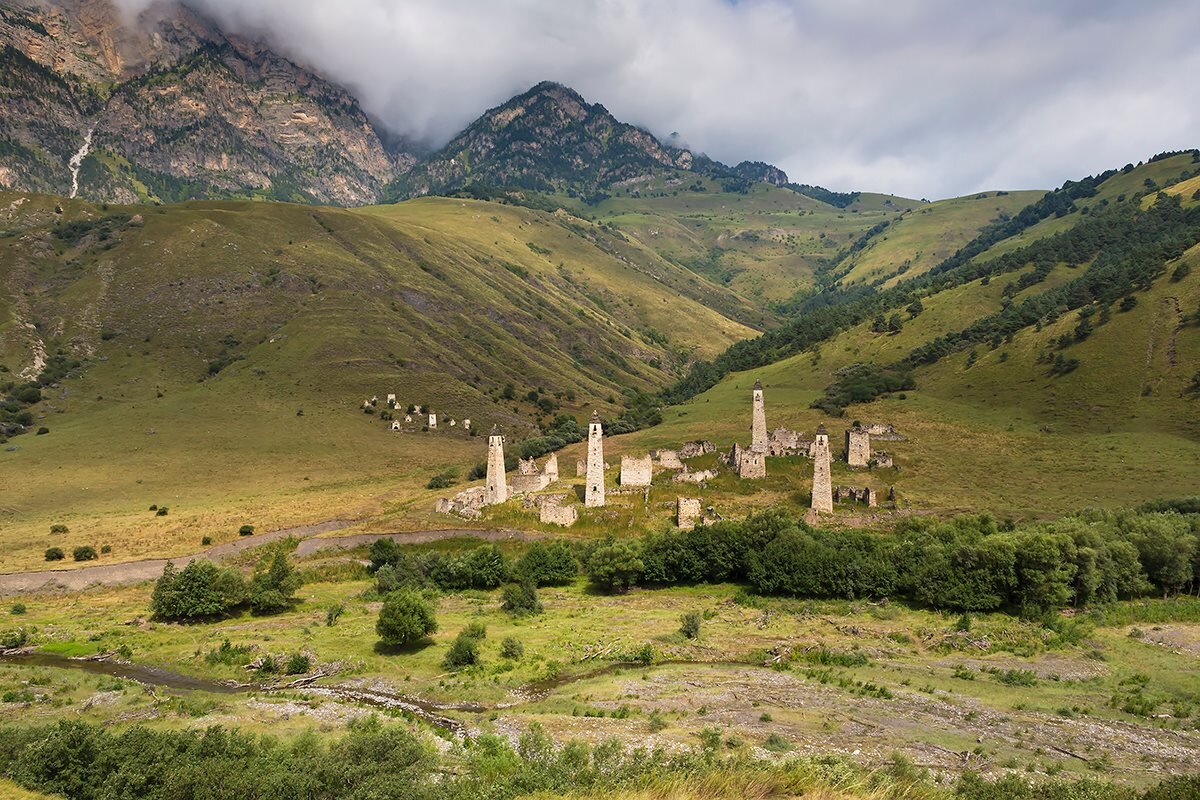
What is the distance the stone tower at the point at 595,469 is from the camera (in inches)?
2815

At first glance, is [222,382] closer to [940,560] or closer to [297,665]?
[297,665]

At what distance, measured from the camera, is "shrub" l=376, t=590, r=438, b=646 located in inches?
1757

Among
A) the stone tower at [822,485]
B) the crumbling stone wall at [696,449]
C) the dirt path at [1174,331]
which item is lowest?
the stone tower at [822,485]

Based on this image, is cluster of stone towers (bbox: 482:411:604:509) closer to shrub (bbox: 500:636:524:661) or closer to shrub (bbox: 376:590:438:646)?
shrub (bbox: 376:590:438:646)

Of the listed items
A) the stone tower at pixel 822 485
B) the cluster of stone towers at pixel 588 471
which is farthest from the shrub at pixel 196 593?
the stone tower at pixel 822 485

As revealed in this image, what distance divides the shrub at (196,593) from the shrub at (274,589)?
1383 millimetres

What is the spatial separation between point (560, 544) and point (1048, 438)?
74737 mm

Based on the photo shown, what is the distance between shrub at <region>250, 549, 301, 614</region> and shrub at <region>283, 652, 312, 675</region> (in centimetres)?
1215

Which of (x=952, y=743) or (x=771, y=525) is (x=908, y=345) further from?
(x=952, y=743)

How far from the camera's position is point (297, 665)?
4238 centimetres

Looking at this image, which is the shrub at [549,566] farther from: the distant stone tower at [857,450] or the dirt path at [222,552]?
the distant stone tower at [857,450]

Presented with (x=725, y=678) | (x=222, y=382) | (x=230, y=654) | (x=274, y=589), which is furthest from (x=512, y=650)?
(x=222, y=382)

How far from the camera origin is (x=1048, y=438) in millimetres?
96125

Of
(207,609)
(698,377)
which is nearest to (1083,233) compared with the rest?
(698,377)
